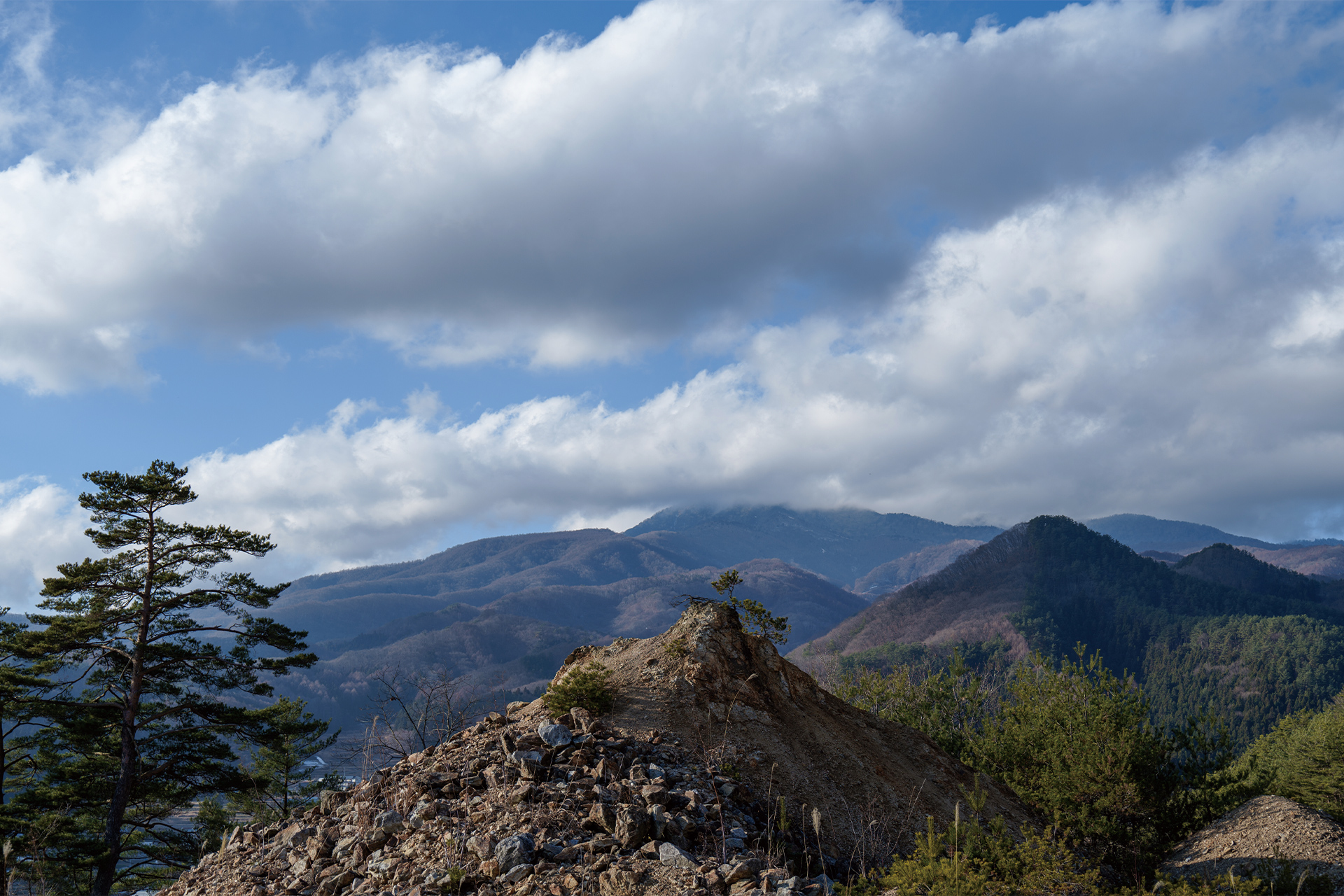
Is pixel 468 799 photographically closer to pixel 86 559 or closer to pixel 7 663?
pixel 86 559

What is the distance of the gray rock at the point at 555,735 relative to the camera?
48.1ft

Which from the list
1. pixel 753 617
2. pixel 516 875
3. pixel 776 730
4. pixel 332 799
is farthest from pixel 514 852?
pixel 753 617

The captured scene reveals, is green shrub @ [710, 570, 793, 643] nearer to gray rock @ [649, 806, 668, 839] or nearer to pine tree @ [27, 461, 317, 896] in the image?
gray rock @ [649, 806, 668, 839]

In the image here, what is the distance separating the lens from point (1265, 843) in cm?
2150

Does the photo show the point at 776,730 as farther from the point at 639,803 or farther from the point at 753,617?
the point at 639,803

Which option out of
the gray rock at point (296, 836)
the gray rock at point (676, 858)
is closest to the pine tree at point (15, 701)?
the gray rock at point (296, 836)

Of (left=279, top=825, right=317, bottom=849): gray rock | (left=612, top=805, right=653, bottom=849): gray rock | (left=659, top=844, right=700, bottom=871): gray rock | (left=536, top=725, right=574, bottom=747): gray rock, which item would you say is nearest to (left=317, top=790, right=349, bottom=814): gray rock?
(left=279, top=825, right=317, bottom=849): gray rock

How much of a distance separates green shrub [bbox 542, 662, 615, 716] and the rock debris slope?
1.05 feet

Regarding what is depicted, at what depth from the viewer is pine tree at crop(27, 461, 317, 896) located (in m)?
29.1

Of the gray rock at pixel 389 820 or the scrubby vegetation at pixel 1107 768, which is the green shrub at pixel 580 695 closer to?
the gray rock at pixel 389 820

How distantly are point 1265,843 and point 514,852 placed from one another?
21.1m

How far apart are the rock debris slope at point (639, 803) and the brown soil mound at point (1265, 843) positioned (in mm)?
6929

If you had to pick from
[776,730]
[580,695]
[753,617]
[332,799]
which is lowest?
[332,799]

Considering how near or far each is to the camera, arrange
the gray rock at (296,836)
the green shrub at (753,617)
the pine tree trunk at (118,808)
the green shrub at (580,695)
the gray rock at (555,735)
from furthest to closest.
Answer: the pine tree trunk at (118,808)
the green shrub at (753,617)
the green shrub at (580,695)
the gray rock at (555,735)
the gray rock at (296,836)
